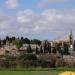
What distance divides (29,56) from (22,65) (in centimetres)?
1360

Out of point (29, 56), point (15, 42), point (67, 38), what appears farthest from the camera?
point (67, 38)

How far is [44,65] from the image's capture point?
43281 mm

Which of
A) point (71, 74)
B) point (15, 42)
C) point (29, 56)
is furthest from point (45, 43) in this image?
point (71, 74)

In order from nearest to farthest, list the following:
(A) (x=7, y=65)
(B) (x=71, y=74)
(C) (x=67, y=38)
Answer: (B) (x=71, y=74) → (A) (x=7, y=65) → (C) (x=67, y=38)

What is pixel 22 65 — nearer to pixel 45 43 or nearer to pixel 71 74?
pixel 71 74

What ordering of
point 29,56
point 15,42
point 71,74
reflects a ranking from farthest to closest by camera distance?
point 15,42 < point 29,56 < point 71,74

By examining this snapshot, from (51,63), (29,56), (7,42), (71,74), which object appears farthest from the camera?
(7,42)

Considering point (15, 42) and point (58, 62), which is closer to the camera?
point (58, 62)

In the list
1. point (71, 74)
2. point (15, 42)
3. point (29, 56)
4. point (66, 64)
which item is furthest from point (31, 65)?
point (15, 42)

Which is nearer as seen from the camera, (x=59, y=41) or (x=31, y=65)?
(x=31, y=65)

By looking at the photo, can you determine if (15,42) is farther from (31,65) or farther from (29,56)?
(31,65)

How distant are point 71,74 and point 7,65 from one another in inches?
1248

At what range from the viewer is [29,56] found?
181 feet

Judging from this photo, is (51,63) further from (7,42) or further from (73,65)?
(7,42)
